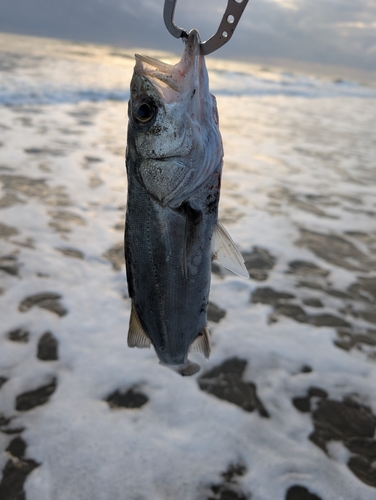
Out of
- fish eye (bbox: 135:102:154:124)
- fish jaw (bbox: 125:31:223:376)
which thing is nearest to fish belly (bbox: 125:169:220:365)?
fish jaw (bbox: 125:31:223:376)

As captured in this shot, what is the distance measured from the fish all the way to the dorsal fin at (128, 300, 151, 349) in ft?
0.33

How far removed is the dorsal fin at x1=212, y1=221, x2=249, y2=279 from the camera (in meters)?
1.80

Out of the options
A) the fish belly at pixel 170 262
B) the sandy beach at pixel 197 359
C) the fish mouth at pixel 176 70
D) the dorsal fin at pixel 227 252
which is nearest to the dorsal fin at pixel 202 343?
the fish belly at pixel 170 262

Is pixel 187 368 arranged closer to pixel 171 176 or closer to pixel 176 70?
pixel 171 176

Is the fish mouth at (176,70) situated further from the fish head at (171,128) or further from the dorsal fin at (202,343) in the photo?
the dorsal fin at (202,343)

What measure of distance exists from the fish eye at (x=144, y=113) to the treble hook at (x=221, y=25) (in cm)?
31

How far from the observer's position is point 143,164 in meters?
1.64

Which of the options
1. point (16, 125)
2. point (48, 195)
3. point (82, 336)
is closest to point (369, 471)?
point (82, 336)

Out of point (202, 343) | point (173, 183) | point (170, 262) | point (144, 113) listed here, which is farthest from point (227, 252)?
point (144, 113)

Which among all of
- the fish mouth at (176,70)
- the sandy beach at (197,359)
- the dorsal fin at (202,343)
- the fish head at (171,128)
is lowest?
the sandy beach at (197,359)

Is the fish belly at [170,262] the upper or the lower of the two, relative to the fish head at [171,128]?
lower

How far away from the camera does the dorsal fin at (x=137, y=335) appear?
76.4 inches

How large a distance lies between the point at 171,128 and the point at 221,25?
0.43 metres

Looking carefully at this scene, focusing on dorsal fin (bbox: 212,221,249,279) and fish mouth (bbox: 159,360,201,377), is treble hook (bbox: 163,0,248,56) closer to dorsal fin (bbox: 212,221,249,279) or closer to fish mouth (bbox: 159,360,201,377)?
dorsal fin (bbox: 212,221,249,279)
